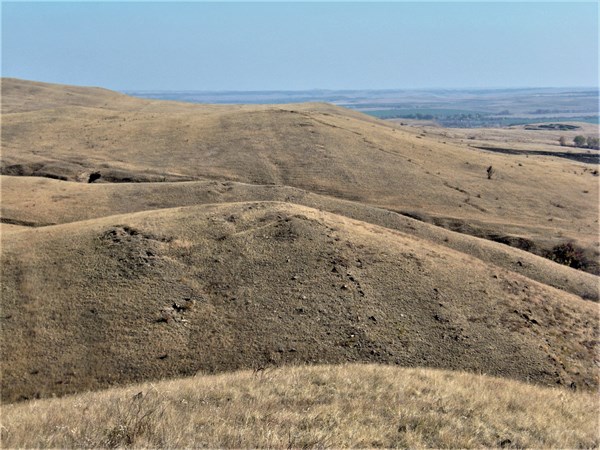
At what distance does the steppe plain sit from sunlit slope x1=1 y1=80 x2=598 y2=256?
57 centimetres

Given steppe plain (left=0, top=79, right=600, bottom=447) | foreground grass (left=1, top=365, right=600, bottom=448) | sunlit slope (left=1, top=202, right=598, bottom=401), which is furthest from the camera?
sunlit slope (left=1, top=202, right=598, bottom=401)

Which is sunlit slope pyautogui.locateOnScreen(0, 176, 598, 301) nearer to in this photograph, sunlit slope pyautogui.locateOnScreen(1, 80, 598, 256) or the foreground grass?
sunlit slope pyautogui.locateOnScreen(1, 80, 598, 256)

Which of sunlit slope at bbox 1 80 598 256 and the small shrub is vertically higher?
sunlit slope at bbox 1 80 598 256

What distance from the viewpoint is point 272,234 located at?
32969 mm

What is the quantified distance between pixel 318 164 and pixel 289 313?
3979 cm

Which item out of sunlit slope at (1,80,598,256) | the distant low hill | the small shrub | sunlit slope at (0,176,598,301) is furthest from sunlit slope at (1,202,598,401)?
sunlit slope at (1,80,598,256)

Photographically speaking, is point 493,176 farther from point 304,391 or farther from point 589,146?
point 589,146

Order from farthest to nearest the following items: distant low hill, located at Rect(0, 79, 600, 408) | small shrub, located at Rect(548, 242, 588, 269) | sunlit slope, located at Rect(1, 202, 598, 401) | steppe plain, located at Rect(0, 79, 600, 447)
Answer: small shrub, located at Rect(548, 242, 588, 269), distant low hill, located at Rect(0, 79, 600, 408), sunlit slope, located at Rect(1, 202, 598, 401), steppe plain, located at Rect(0, 79, 600, 447)

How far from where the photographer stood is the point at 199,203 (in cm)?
4719

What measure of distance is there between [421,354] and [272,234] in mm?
12544

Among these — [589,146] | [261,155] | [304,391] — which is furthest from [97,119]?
[589,146]

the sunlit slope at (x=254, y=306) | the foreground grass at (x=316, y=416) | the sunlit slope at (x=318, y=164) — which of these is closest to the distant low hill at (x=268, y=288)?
the sunlit slope at (x=254, y=306)

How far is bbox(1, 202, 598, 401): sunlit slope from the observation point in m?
23.4

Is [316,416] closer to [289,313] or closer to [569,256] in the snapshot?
[289,313]
